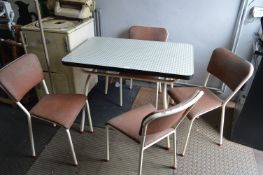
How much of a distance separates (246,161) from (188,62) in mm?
917

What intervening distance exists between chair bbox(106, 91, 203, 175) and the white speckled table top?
292mm

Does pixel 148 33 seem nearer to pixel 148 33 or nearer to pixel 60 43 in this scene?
pixel 148 33

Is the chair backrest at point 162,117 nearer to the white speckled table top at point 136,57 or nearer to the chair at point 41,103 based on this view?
the white speckled table top at point 136,57

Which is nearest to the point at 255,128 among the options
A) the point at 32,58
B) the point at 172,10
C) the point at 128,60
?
the point at 128,60

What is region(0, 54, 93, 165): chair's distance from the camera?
1.38 m

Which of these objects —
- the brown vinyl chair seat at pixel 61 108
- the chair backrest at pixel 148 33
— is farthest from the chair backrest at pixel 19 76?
the chair backrest at pixel 148 33

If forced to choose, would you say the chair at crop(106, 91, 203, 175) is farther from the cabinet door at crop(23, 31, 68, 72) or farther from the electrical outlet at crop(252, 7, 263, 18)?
the electrical outlet at crop(252, 7, 263, 18)

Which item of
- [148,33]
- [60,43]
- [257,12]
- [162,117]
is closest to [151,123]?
[162,117]

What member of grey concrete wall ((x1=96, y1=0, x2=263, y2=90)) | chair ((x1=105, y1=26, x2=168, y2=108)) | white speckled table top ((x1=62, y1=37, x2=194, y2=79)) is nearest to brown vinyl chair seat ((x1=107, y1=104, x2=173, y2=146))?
white speckled table top ((x1=62, y1=37, x2=194, y2=79))

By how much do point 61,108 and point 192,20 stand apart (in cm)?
149

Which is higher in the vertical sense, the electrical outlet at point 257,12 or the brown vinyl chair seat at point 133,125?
the electrical outlet at point 257,12

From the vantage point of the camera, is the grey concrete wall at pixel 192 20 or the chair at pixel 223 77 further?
the grey concrete wall at pixel 192 20

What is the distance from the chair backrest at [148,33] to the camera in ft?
7.09

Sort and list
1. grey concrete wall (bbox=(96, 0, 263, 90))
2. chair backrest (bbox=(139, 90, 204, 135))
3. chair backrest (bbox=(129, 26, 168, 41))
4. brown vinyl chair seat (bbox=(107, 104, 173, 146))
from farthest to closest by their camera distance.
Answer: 1. chair backrest (bbox=(129, 26, 168, 41))
2. grey concrete wall (bbox=(96, 0, 263, 90))
3. brown vinyl chair seat (bbox=(107, 104, 173, 146))
4. chair backrest (bbox=(139, 90, 204, 135))
